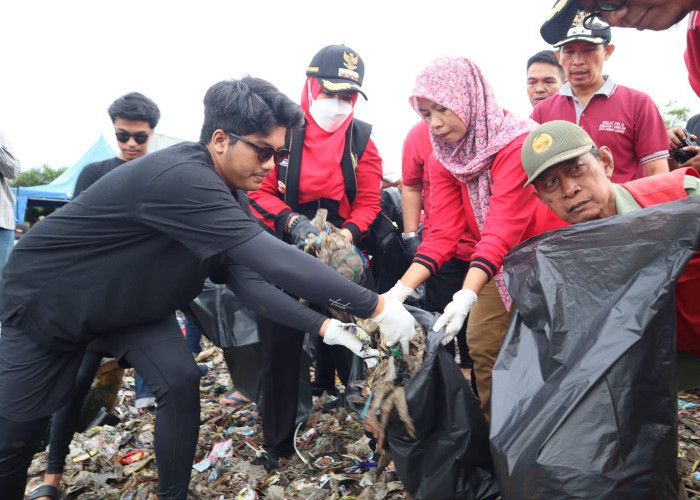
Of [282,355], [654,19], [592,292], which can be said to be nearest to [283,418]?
[282,355]

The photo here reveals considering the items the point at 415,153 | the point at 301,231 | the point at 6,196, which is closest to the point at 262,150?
the point at 301,231

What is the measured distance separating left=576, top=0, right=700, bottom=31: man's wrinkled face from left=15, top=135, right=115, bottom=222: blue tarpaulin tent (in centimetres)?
1386

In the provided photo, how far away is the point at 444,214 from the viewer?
105 inches

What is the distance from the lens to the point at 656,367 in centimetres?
135

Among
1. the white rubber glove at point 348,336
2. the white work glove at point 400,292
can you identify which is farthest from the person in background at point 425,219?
the white rubber glove at point 348,336

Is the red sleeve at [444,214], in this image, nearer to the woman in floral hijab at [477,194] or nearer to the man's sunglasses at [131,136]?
the woman in floral hijab at [477,194]

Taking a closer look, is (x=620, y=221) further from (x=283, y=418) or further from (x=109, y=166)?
(x=109, y=166)

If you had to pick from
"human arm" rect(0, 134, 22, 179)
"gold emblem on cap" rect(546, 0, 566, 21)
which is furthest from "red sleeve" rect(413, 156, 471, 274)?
"human arm" rect(0, 134, 22, 179)

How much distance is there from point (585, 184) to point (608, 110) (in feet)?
4.29

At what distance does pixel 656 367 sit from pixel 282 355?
5.80 ft

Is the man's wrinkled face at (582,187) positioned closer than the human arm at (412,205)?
Yes

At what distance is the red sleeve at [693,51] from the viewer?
1901mm

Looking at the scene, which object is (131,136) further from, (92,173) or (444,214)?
(444,214)

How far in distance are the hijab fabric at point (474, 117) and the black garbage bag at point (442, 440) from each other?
79 centimetres
